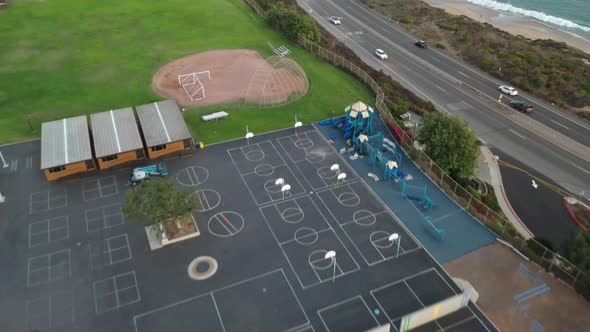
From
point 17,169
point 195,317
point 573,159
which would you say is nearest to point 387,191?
point 195,317

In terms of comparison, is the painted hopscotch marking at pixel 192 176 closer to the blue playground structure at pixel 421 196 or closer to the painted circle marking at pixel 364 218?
the painted circle marking at pixel 364 218

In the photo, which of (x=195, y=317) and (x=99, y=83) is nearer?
(x=195, y=317)

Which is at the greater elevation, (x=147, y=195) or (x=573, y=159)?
(x=147, y=195)

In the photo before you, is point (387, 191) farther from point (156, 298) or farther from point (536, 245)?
point (156, 298)

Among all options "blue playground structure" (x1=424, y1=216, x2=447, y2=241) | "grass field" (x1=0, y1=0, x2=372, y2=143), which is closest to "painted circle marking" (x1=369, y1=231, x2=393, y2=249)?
"blue playground structure" (x1=424, y1=216, x2=447, y2=241)

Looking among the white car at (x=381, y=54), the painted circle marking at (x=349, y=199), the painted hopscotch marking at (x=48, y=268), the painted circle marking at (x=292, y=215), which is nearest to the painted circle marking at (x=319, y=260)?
the painted circle marking at (x=292, y=215)

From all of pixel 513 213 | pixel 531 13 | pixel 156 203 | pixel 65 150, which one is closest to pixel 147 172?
pixel 65 150
